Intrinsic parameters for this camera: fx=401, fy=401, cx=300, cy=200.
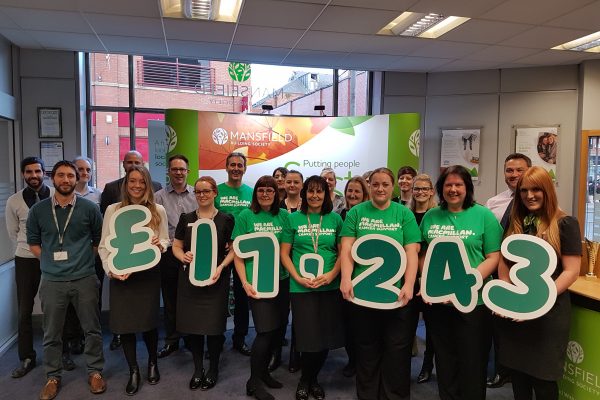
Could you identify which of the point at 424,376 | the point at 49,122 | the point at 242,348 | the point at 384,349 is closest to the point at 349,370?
the point at 424,376

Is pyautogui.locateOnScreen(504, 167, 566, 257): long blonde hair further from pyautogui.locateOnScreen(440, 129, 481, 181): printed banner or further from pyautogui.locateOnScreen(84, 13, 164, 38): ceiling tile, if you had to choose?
pyautogui.locateOnScreen(440, 129, 481, 181): printed banner

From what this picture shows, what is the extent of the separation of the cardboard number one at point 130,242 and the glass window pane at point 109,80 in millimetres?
3115

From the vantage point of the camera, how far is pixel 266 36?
12.9 feet

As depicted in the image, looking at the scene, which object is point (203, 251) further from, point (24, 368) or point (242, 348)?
point (24, 368)

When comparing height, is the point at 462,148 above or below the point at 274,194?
above

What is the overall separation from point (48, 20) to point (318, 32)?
2.38 m

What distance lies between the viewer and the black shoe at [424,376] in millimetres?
2875

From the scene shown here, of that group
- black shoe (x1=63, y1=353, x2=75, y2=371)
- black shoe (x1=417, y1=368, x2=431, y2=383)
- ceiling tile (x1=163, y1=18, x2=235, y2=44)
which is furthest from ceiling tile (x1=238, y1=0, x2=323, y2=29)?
black shoe (x1=63, y1=353, x2=75, y2=371)

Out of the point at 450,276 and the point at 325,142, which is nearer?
the point at 450,276

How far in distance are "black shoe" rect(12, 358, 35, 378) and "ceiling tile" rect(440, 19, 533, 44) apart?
176 inches

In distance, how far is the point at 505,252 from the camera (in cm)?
196

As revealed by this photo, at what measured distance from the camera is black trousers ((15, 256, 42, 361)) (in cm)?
290

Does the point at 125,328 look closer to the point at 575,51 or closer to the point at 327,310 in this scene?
the point at 327,310

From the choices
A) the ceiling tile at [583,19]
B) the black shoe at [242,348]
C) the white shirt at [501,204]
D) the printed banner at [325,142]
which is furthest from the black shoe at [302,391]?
the ceiling tile at [583,19]
